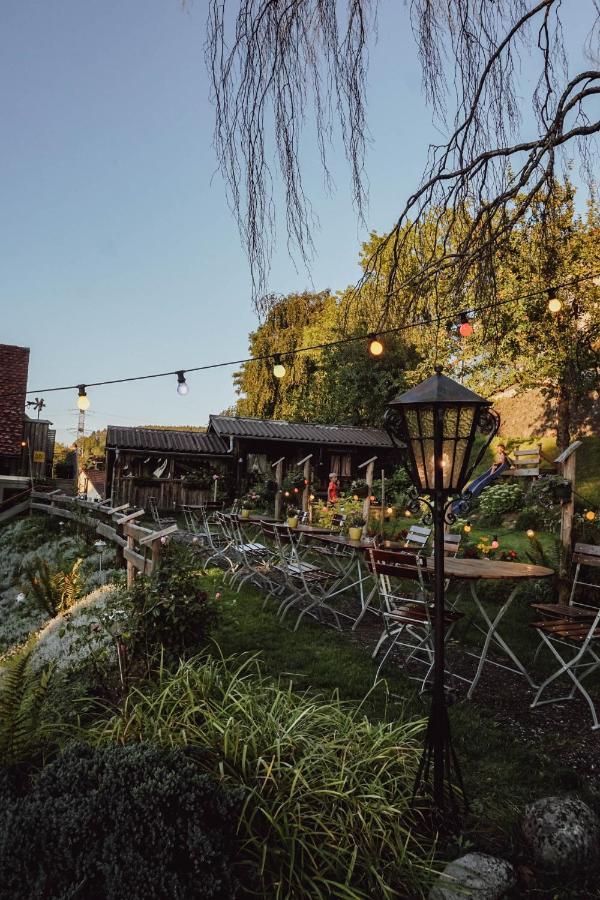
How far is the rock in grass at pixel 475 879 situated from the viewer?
1835 mm

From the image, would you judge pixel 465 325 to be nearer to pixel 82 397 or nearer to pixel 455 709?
pixel 455 709

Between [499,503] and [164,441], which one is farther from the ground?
[164,441]

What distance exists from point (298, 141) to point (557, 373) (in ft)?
36.7

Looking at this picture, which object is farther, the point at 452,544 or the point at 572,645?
the point at 452,544

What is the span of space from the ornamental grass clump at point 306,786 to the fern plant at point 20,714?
29 cm

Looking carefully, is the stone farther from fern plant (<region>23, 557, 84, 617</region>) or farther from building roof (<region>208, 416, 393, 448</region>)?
building roof (<region>208, 416, 393, 448</region>)

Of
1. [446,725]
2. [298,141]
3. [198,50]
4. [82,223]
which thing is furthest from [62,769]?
[82,223]

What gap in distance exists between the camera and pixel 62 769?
1.92 meters

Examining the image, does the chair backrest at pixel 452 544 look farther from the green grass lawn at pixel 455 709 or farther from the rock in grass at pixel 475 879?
the rock in grass at pixel 475 879

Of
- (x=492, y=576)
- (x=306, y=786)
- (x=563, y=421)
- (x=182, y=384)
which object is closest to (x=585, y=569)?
(x=492, y=576)

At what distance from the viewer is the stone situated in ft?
6.77

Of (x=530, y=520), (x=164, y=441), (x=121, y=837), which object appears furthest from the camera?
(x=164, y=441)

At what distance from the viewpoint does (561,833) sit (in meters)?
2.10

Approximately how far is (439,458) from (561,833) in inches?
61.4
